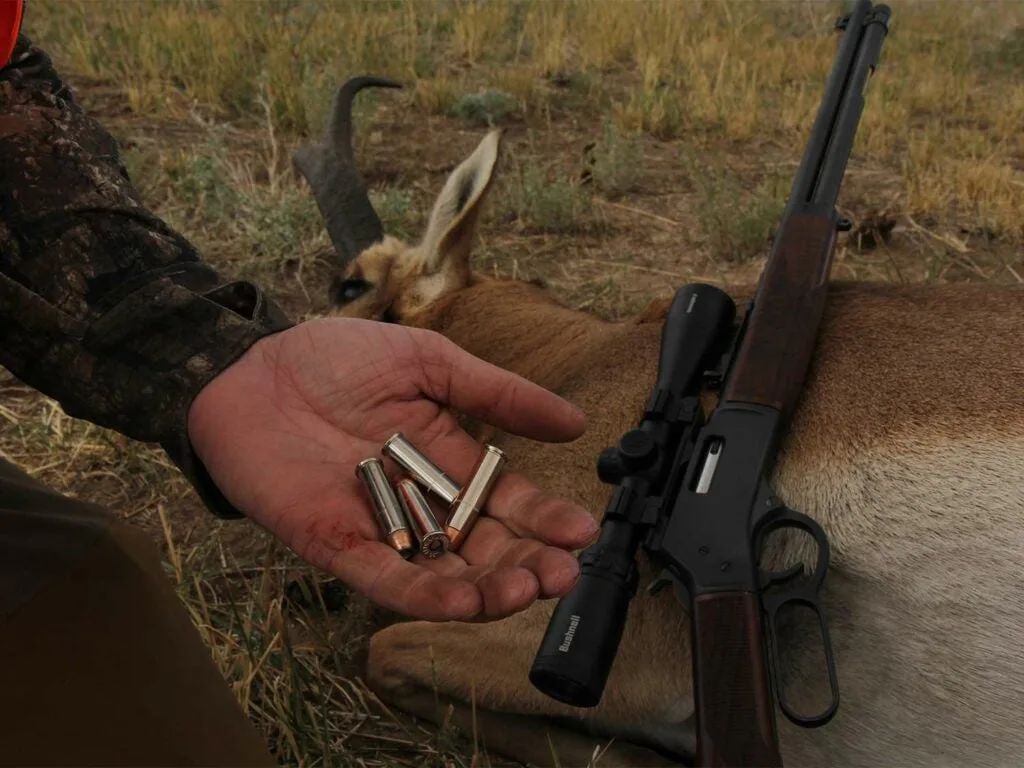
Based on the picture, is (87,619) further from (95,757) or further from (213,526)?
(213,526)

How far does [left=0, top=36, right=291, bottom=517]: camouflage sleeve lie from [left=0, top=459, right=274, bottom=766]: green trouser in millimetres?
325

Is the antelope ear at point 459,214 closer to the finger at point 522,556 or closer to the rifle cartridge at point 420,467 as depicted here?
the rifle cartridge at point 420,467

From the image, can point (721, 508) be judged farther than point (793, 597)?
Yes

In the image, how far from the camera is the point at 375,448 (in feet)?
7.89

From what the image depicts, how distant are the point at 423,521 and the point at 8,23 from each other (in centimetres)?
138

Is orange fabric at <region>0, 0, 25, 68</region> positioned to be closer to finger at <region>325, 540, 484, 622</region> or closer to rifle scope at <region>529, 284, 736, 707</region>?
finger at <region>325, 540, 484, 622</region>

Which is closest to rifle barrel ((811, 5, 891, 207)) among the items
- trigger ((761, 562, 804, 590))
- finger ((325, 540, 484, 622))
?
trigger ((761, 562, 804, 590))

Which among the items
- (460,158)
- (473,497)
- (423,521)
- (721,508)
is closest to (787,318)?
(721,508)

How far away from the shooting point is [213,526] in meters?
3.79

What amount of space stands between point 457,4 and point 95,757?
10.4 meters

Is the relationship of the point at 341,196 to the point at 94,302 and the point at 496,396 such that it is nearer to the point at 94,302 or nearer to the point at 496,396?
the point at 94,302

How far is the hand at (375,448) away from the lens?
6.35 feet

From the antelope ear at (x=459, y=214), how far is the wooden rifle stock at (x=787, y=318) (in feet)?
4.48

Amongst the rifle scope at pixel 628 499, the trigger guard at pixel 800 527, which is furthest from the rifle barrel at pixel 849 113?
the trigger guard at pixel 800 527
